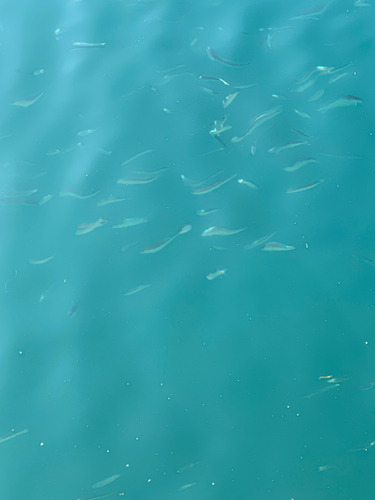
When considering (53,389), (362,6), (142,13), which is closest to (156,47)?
(142,13)

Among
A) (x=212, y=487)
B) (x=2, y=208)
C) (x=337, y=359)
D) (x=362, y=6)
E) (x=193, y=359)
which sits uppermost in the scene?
(x=362, y=6)

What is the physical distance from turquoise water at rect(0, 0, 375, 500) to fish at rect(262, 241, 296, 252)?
14 mm

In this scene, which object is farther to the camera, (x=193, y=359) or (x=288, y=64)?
(x=288, y=64)

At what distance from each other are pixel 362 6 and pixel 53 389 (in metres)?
3.70

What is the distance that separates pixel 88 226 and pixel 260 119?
143 cm

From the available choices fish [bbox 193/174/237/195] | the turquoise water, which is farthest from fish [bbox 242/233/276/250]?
fish [bbox 193/174/237/195]

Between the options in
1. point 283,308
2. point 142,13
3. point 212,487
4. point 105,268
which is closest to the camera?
point 212,487

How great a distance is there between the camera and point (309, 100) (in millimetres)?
2971

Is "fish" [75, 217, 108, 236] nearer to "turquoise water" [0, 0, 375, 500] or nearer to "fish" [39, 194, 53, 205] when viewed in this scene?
"turquoise water" [0, 0, 375, 500]

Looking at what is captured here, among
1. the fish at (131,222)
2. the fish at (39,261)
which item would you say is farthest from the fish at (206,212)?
the fish at (39,261)

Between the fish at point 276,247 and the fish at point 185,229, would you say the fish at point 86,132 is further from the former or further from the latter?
the fish at point 276,247

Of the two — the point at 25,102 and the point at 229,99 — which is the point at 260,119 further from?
the point at 25,102

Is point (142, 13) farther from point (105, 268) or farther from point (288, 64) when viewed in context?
point (105, 268)

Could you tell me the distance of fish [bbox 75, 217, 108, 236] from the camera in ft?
8.90
